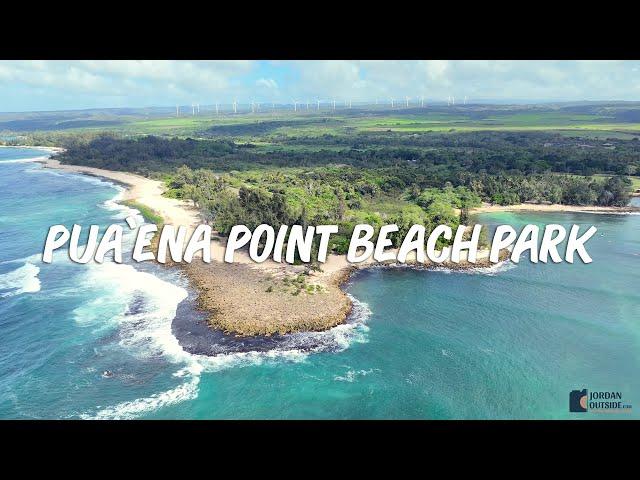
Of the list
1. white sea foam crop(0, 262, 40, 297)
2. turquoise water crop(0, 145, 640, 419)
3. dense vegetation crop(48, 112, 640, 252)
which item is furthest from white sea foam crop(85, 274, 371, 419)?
dense vegetation crop(48, 112, 640, 252)

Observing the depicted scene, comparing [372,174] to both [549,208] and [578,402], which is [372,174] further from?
[578,402]

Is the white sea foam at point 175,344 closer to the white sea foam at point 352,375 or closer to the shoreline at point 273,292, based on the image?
the shoreline at point 273,292

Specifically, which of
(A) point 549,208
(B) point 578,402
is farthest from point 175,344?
(A) point 549,208

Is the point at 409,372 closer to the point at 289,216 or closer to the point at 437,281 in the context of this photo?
the point at 437,281

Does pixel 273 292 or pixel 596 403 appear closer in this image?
pixel 596 403

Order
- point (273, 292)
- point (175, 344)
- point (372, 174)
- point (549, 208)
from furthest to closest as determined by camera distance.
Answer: point (372, 174)
point (549, 208)
point (273, 292)
point (175, 344)
